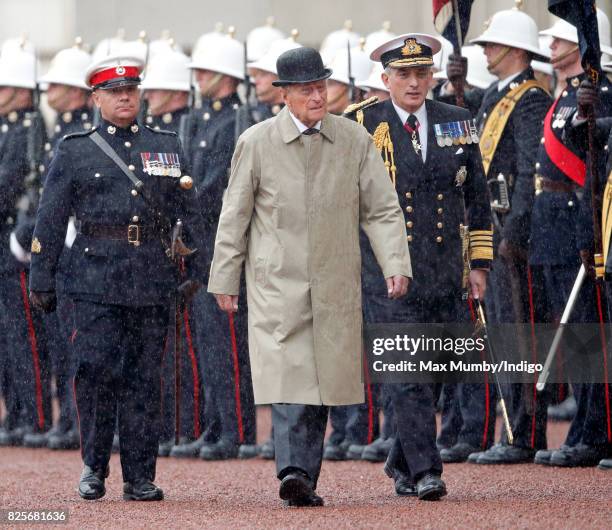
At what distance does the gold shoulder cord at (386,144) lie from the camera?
954 centimetres

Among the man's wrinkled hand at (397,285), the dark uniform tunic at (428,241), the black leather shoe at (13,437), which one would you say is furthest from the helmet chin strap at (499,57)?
the black leather shoe at (13,437)

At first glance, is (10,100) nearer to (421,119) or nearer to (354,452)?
(354,452)

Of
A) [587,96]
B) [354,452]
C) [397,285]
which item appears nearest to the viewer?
[397,285]

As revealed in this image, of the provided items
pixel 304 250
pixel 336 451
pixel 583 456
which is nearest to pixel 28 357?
pixel 336 451

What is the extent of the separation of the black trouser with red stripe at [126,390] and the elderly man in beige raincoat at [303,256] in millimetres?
661

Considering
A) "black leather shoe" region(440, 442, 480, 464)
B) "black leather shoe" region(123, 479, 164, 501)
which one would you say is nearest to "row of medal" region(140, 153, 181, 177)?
"black leather shoe" region(123, 479, 164, 501)

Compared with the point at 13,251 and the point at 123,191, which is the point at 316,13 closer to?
the point at 13,251

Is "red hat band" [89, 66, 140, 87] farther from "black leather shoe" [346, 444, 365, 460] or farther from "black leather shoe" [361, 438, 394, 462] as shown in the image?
"black leather shoe" [346, 444, 365, 460]

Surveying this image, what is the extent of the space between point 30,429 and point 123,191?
3.95m

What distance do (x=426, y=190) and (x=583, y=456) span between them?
1.90 m

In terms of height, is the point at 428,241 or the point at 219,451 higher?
the point at 428,241

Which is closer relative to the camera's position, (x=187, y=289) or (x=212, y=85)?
(x=187, y=289)

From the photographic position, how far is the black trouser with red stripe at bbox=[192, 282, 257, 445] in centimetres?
1198

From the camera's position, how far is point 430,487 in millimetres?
9211
